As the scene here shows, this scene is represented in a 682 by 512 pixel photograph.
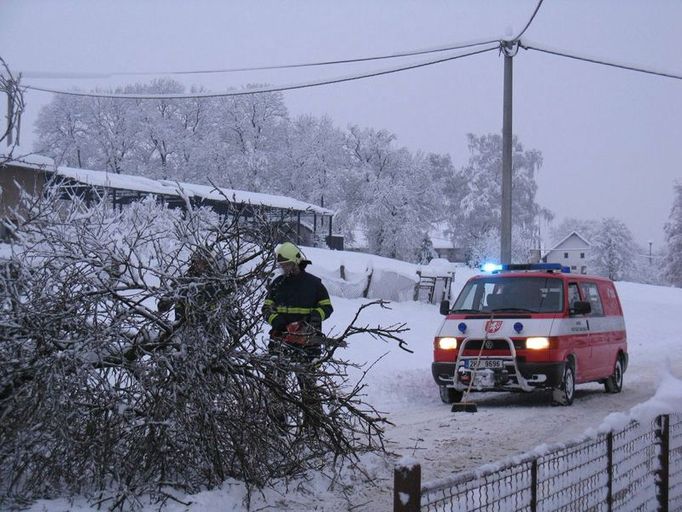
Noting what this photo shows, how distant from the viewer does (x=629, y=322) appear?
30.7m

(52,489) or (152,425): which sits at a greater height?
(152,425)

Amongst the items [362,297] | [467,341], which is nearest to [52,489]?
[467,341]

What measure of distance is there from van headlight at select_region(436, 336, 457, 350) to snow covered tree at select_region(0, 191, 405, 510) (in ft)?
18.0

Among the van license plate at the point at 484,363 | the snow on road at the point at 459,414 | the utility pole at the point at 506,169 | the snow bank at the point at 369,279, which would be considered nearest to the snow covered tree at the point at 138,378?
the snow on road at the point at 459,414

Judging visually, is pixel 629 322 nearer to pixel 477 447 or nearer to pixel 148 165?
pixel 477 447

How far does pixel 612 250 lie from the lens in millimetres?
80312

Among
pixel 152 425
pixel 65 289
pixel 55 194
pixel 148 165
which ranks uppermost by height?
pixel 148 165

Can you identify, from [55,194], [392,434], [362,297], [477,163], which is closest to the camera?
[55,194]

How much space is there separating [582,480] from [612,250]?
80.1m

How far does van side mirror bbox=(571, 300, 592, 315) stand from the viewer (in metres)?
11.2

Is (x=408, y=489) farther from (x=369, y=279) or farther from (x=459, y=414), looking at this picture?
(x=369, y=279)

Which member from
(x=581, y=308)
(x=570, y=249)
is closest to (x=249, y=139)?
(x=581, y=308)

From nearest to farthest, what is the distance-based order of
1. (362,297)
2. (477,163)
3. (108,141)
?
(362,297) → (108,141) → (477,163)

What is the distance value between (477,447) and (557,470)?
410cm
